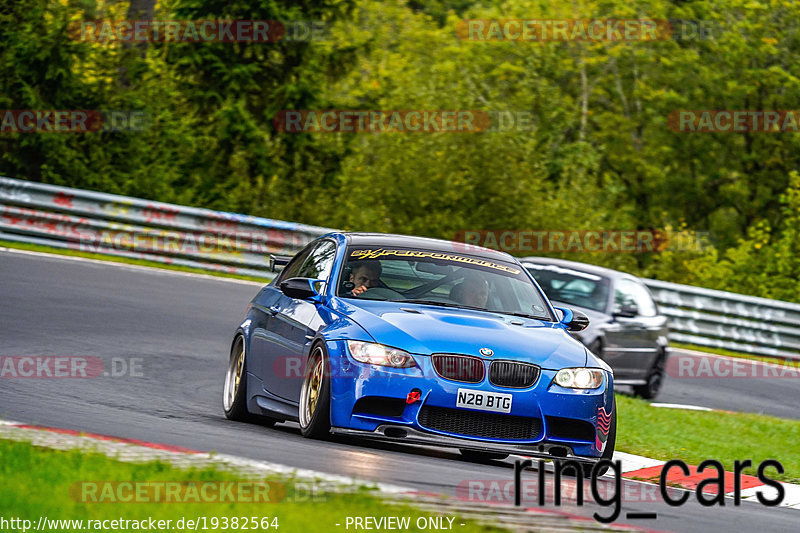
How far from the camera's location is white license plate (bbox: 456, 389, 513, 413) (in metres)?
8.52

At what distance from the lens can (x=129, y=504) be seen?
229 inches

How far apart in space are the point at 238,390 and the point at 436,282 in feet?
5.88

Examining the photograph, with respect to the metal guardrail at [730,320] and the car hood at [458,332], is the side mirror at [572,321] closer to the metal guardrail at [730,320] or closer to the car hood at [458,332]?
the car hood at [458,332]

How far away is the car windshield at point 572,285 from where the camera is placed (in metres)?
17.1

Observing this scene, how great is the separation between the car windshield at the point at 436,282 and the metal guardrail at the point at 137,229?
39.8 feet

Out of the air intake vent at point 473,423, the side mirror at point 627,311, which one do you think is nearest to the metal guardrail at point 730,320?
the side mirror at point 627,311

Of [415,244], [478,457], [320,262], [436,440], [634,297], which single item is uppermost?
[415,244]

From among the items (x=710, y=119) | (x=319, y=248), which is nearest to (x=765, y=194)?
(x=710, y=119)

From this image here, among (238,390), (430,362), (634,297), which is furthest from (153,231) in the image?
(430,362)

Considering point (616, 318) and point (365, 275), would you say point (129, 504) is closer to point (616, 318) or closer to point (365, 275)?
point (365, 275)

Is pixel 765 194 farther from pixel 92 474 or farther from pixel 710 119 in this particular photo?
pixel 92 474

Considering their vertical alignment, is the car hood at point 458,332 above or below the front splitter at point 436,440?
above

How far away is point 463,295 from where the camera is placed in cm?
988

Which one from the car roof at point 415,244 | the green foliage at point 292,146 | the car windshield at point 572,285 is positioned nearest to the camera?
the car roof at point 415,244
